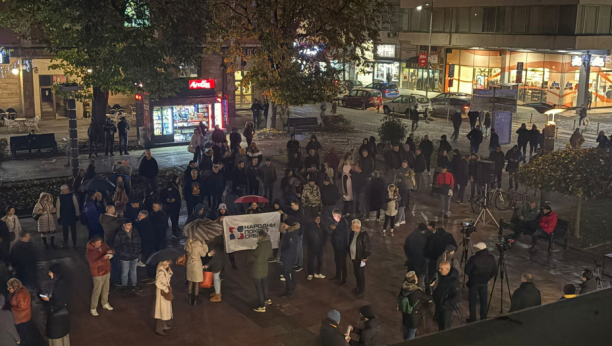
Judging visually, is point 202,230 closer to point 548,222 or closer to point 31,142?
point 548,222

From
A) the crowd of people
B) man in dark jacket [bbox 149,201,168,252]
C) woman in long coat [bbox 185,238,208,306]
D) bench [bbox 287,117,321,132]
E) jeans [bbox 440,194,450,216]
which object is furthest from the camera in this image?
bench [bbox 287,117,321,132]

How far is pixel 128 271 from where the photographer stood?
Answer: 41.1 ft

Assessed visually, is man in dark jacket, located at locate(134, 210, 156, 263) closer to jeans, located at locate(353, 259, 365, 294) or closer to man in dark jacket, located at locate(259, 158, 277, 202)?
jeans, located at locate(353, 259, 365, 294)

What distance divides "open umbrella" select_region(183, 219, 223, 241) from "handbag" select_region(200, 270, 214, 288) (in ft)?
2.01

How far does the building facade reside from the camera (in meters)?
43.9

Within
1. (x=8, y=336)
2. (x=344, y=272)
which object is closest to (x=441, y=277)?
(x=344, y=272)

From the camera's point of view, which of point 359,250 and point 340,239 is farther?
point 340,239

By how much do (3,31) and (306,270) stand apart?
1063 inches

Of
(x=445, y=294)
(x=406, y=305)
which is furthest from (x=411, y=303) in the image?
(x=445, y=294)

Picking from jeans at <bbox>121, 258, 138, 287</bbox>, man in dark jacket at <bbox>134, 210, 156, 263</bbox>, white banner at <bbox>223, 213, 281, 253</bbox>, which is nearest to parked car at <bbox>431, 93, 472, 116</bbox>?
white banner at <bbox>223, 213, 281, 253</bbox>

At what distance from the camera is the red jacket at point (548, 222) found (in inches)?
589

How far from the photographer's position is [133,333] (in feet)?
35.7

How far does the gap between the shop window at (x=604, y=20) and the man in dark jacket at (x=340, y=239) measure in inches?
1467

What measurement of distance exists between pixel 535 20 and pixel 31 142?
33.8 meters
